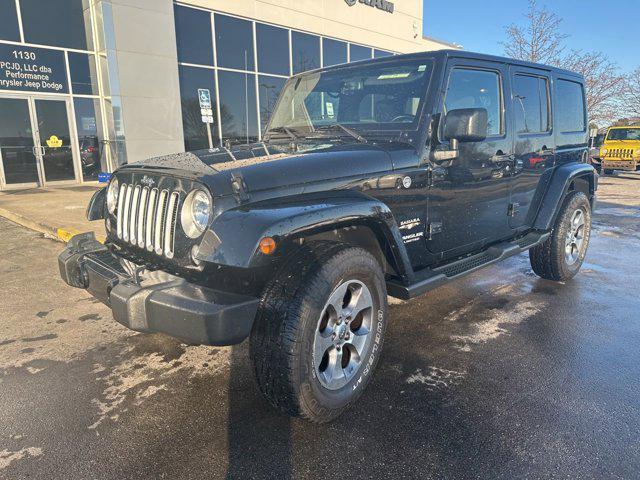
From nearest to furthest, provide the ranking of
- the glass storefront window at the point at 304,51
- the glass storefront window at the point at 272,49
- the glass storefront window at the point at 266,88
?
the glass storefront window at the point at 266,88 < the glass storefront window at the point at 272,49 < the glass storefront window at the point at 304,51

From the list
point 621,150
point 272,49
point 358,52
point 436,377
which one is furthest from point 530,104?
point 621,150

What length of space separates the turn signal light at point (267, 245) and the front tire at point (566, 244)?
137 inches

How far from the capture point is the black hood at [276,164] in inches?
94.3

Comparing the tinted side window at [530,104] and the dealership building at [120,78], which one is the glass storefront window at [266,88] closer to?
the dealership building at [120,78]

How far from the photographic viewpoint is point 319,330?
2.47 meters

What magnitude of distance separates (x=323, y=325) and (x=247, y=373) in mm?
857

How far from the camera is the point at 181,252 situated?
2.35m

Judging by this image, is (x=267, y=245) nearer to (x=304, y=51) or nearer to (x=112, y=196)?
(x=112, y=196)

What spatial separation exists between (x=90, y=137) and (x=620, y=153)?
741 inches

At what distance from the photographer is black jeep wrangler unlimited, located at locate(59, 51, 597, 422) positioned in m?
2.24

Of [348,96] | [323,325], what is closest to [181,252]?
[323,325]

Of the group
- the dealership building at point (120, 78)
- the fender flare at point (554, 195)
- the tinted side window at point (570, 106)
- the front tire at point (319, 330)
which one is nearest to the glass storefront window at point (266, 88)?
the dealership building at point (120, 78)

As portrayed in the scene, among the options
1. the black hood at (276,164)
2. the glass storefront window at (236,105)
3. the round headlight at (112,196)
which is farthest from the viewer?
the glass storefront window at (236,105)

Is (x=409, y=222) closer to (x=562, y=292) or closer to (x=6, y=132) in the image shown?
(x=562, y=292)
